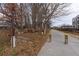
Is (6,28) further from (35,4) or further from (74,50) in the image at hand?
(74,50)

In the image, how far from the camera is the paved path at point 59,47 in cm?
461

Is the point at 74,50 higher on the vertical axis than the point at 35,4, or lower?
lower

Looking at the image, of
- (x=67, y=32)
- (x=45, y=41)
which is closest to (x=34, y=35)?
(x=45, y=41)

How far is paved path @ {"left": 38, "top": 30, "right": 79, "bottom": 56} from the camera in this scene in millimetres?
4613

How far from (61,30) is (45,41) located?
291 millimetres

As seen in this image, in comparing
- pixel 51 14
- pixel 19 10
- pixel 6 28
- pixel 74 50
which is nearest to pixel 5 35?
pixel 6 28

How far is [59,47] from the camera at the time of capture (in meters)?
4.68

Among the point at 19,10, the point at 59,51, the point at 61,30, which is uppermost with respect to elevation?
the point at 19,10

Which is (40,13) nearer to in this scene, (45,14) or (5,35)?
(45,14)

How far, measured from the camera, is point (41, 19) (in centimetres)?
470

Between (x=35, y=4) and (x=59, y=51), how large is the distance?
2.52 ft

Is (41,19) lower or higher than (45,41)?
higher

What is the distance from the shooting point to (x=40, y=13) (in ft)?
15.4

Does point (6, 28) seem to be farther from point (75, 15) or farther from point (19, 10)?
point (75, 15)
